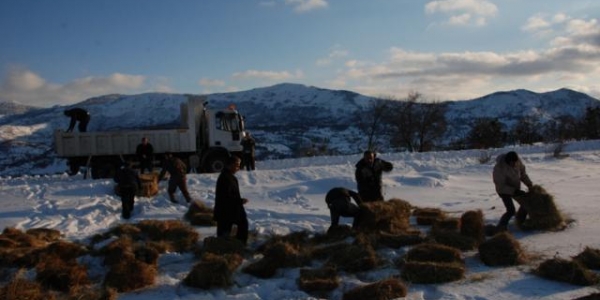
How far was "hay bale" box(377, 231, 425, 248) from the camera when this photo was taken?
8547mm

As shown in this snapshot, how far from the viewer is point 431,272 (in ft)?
22.3

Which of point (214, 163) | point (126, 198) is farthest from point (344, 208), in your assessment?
point (214, 163)

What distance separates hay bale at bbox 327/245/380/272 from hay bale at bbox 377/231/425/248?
780 mm

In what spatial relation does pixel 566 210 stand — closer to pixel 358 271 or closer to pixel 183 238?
pixel 358 271

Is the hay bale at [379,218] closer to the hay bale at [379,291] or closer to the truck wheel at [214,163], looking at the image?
the hay bale at [379,291]

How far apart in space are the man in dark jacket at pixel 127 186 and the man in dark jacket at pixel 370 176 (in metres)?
6.06

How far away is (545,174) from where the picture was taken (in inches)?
806

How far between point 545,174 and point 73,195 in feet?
54.1

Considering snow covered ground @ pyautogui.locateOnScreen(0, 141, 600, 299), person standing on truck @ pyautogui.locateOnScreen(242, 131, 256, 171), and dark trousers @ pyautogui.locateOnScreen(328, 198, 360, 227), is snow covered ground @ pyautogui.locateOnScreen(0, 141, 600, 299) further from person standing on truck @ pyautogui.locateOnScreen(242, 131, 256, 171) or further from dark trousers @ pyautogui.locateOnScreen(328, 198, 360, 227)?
person standing on truck @ pyautogui.locateOnScreen(242, 131, 256, 171)

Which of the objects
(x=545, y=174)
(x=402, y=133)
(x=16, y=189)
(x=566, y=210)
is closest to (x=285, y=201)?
(x=566, y=210)

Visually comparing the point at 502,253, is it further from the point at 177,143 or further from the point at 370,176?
the point at 177,143

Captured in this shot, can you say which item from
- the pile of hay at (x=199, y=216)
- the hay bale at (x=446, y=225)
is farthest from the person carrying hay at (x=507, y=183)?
the pile of hay at (x=199, y=216)

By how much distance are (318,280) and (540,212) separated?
4.85m

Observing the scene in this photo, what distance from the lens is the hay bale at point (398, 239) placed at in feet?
28.0
